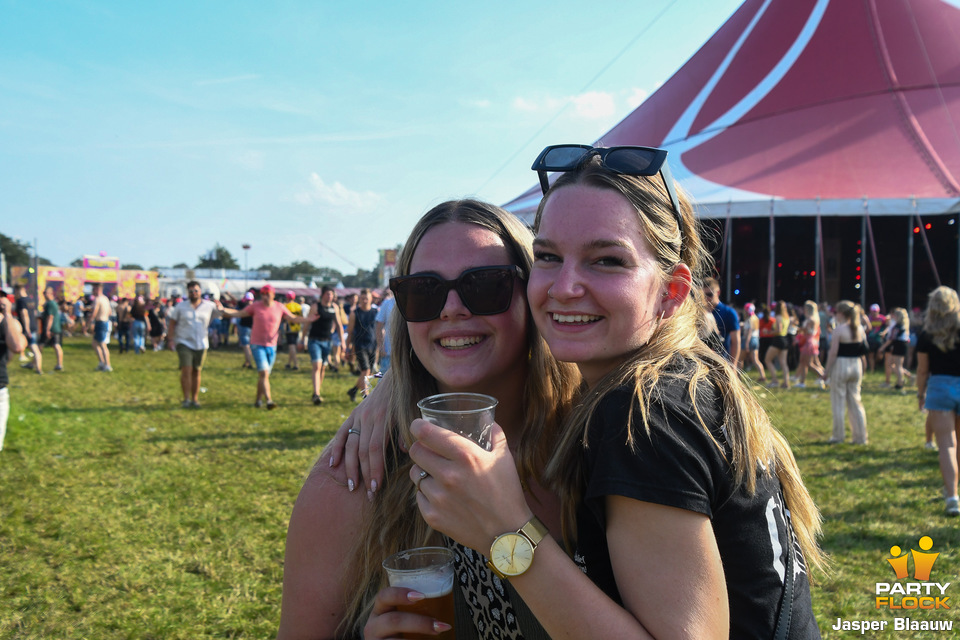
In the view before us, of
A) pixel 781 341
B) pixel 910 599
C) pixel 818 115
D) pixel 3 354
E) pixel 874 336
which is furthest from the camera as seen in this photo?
pixel 818 115

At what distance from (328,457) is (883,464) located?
302 inches

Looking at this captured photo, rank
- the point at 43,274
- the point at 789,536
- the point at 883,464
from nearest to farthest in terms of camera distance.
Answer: the point at 789,536 → the point at 883,464 → the point at 43,274

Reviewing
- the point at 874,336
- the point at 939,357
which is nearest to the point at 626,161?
the point at 939,357

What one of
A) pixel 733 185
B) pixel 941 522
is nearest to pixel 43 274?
pixel 733 185

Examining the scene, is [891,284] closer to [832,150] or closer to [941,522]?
[832,150]

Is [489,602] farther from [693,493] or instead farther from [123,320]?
[123,320]

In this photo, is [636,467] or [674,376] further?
[674,376]

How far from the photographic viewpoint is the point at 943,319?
5734 mm

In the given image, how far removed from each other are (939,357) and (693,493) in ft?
20.5

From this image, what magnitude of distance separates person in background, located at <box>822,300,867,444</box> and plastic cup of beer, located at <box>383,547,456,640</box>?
8261 millimetres

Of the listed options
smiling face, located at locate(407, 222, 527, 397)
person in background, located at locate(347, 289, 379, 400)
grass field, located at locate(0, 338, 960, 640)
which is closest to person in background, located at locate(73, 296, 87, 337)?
grass field, located at locate(0, 338, 960, 640)

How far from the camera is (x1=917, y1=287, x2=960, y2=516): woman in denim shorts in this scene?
556 cm

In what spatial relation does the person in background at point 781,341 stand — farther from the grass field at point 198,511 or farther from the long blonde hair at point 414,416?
the long blonde hair at point 414,416

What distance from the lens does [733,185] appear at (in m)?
15.9
